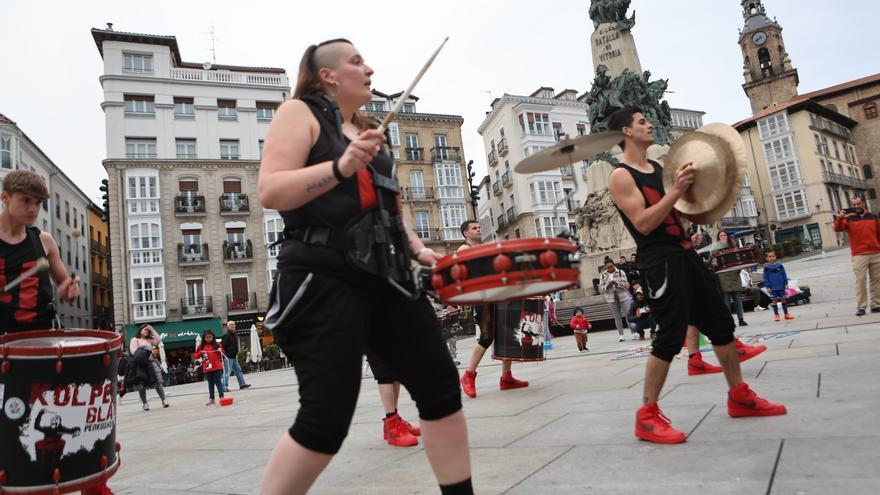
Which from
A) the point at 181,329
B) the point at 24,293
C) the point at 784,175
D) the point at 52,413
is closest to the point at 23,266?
the point at 24,293

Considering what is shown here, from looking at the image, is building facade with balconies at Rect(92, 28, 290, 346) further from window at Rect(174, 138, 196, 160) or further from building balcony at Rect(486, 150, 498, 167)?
building balcony at Rect(486, 150, 498, 167)

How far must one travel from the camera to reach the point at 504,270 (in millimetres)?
2059

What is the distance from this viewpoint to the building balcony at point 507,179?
171 feet

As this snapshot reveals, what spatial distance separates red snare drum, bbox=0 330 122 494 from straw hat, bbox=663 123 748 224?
129 inches

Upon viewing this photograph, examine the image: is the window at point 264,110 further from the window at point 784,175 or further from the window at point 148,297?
the window at point 784,175

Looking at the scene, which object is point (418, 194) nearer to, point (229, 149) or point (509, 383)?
point (229, 149)

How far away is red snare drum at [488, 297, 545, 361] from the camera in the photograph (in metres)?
6.48

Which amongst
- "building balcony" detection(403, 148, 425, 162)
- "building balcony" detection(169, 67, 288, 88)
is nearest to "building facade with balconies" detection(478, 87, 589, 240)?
"building balcony" detection(403, 148, 425, 162)

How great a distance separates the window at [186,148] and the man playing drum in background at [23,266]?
38.1 metres

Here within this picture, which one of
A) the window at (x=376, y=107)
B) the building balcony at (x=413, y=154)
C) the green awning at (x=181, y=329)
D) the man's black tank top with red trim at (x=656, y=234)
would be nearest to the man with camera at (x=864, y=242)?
the man's black tank top with red trim at (x=656, y=234)

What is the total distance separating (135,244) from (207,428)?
110ft

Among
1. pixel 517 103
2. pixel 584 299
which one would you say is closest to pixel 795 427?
pixel 584 299

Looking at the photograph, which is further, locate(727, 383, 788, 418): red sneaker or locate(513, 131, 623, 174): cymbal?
locate(727, 383, 788, 418): red sneaker

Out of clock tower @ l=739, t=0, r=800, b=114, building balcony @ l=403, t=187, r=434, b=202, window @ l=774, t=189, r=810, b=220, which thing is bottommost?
window @ l=774, t=189, r=810, b=220
